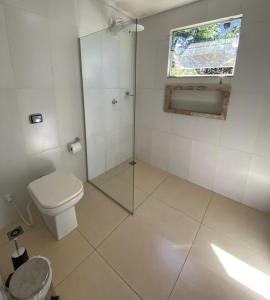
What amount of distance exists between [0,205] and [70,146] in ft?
2.81

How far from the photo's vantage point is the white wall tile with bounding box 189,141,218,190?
7.11 ft

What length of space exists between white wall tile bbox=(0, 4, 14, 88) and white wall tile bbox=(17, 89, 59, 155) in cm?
10

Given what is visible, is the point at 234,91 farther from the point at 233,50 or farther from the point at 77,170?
the point at 77,170

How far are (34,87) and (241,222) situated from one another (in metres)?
2.49

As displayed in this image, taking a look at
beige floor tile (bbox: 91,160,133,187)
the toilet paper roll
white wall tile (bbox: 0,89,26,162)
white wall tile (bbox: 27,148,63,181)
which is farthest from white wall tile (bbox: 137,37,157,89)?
white wall tile (bbox: 0,89,26,162)

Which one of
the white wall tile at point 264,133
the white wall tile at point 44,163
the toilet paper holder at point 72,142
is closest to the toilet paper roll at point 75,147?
the toilet paper holder at point 72,142

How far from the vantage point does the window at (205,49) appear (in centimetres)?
179

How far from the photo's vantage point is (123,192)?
84.1 inches

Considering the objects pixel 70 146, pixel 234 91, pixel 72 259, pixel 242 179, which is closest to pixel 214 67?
pixel 234 91

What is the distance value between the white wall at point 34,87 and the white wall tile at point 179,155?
1.42 metres

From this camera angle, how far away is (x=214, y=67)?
1948mm

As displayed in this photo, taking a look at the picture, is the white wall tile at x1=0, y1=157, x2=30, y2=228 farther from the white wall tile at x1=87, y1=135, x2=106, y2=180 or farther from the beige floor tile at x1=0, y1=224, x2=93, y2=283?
the white wall tile at x1=87, y1=135, x2=106, y2=180

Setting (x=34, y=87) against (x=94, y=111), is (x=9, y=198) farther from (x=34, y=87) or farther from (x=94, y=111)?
(x=94, y=111)

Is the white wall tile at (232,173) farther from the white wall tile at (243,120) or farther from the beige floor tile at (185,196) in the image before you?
the beige floor tile at (185,196)
